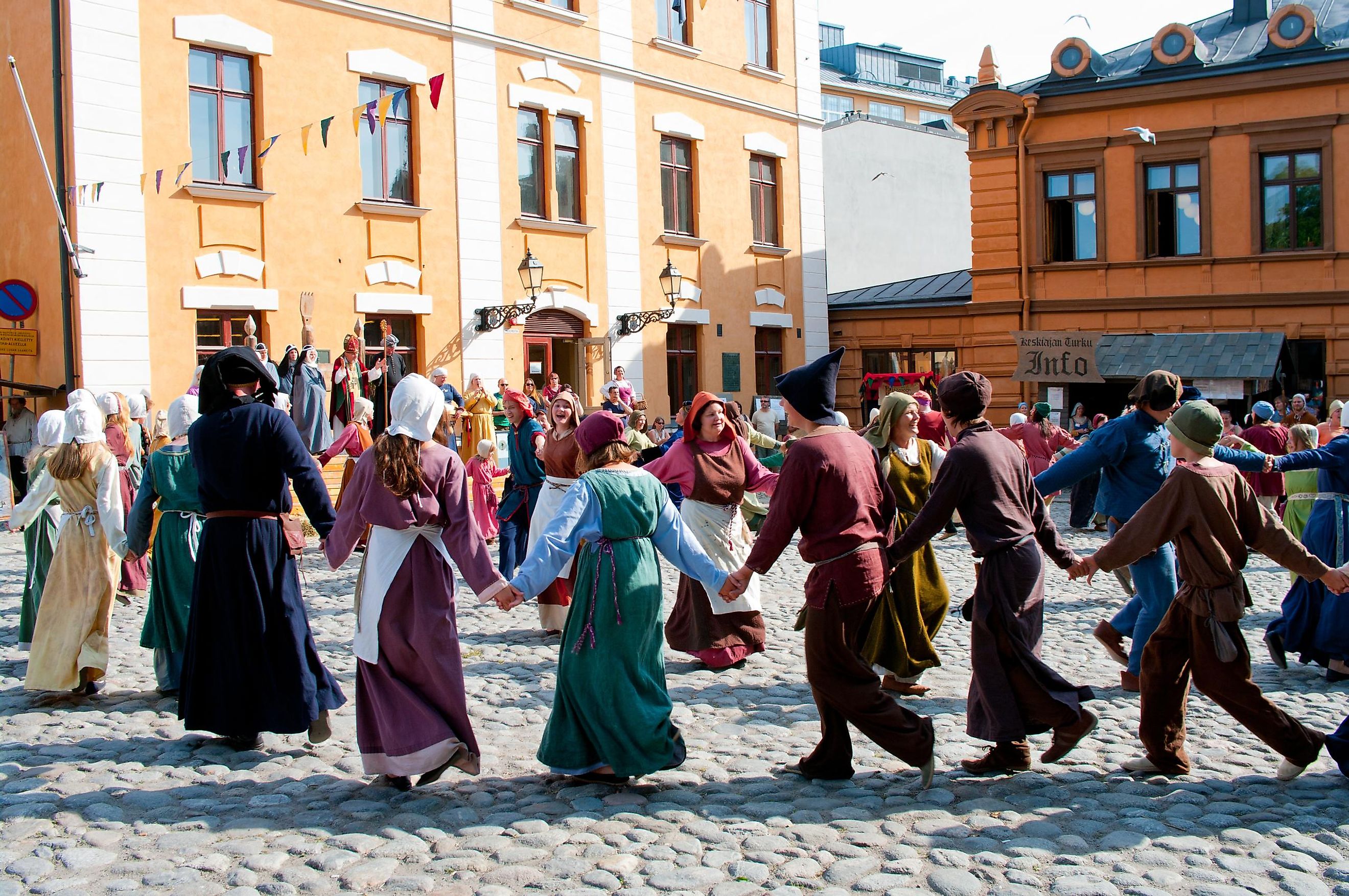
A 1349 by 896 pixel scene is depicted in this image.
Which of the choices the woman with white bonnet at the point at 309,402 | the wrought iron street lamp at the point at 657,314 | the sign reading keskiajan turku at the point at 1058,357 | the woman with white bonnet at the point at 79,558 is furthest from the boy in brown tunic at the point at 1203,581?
the sign reading keskiajan turku at the point at 1058,357

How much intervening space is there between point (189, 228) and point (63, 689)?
10937 mm

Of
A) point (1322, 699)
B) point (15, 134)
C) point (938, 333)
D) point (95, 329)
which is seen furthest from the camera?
point (938, 333)

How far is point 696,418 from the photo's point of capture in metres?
7.92

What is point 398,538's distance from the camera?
5344 mm

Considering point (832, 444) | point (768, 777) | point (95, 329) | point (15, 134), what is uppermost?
point (15, 134)

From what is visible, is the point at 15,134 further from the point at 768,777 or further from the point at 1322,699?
the point at 1322,699

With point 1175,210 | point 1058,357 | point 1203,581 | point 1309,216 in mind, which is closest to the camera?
point 1203,581

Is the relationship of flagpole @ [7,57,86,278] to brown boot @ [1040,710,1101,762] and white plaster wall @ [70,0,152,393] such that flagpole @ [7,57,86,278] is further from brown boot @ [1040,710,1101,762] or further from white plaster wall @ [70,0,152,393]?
brown boot @ [1040,710,1101,762]

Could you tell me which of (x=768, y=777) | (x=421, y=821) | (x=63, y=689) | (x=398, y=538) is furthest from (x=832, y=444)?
(x=63, y=689)

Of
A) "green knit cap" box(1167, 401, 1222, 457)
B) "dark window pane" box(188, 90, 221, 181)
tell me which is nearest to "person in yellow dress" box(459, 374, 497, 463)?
"dark window pane" box(188, 90, 221, 181)

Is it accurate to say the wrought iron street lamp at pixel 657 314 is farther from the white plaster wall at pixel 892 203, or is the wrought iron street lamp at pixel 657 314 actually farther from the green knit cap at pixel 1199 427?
the green knit cap at pixel 1199 427

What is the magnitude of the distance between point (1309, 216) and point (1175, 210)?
7.31 ft

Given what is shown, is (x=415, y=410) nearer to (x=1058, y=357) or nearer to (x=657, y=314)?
(x=657, y=314)

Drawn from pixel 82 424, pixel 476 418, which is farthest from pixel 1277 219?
pixel 82 424
